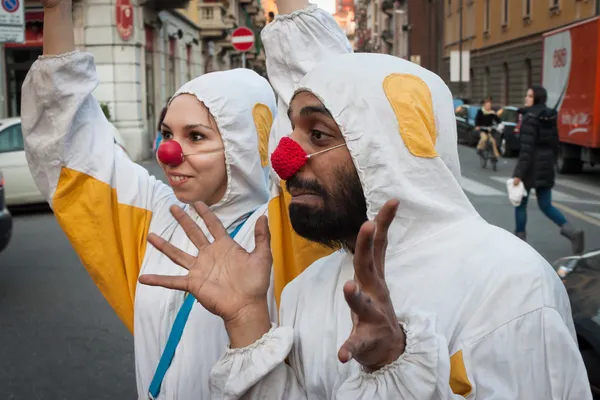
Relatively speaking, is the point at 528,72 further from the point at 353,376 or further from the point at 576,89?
the point at 353,376

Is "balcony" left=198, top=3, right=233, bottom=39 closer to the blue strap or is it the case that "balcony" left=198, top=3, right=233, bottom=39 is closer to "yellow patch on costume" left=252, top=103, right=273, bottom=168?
"yellow patch on costume" left=252, top=103, right=273, bottom=168

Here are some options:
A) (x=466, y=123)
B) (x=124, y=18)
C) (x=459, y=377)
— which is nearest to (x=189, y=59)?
→ (x=124, y=18)

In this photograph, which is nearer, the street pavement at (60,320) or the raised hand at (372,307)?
the raised hand at (372,307)

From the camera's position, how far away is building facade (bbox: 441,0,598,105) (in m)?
29.9

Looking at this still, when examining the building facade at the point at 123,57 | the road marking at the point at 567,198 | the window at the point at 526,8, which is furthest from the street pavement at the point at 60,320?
the window at the point at 526,8

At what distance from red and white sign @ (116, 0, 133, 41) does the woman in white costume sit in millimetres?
19030

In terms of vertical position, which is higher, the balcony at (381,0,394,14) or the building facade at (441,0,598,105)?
the balcony at (381,0,394,14)

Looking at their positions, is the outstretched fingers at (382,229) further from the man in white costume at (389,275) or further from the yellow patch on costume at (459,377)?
the yellow patch on costume at (459,377)

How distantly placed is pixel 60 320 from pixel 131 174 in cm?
403

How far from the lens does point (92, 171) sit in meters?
2.48

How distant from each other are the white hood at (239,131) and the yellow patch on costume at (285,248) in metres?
0.21

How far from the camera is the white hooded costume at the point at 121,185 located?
2385 mm

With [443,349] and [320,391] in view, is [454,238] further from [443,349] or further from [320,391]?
[320,391]

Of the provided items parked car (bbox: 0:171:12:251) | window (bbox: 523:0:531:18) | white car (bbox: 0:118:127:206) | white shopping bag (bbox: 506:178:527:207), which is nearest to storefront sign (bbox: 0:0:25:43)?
parked car (bbox: 0:171:12:251)
